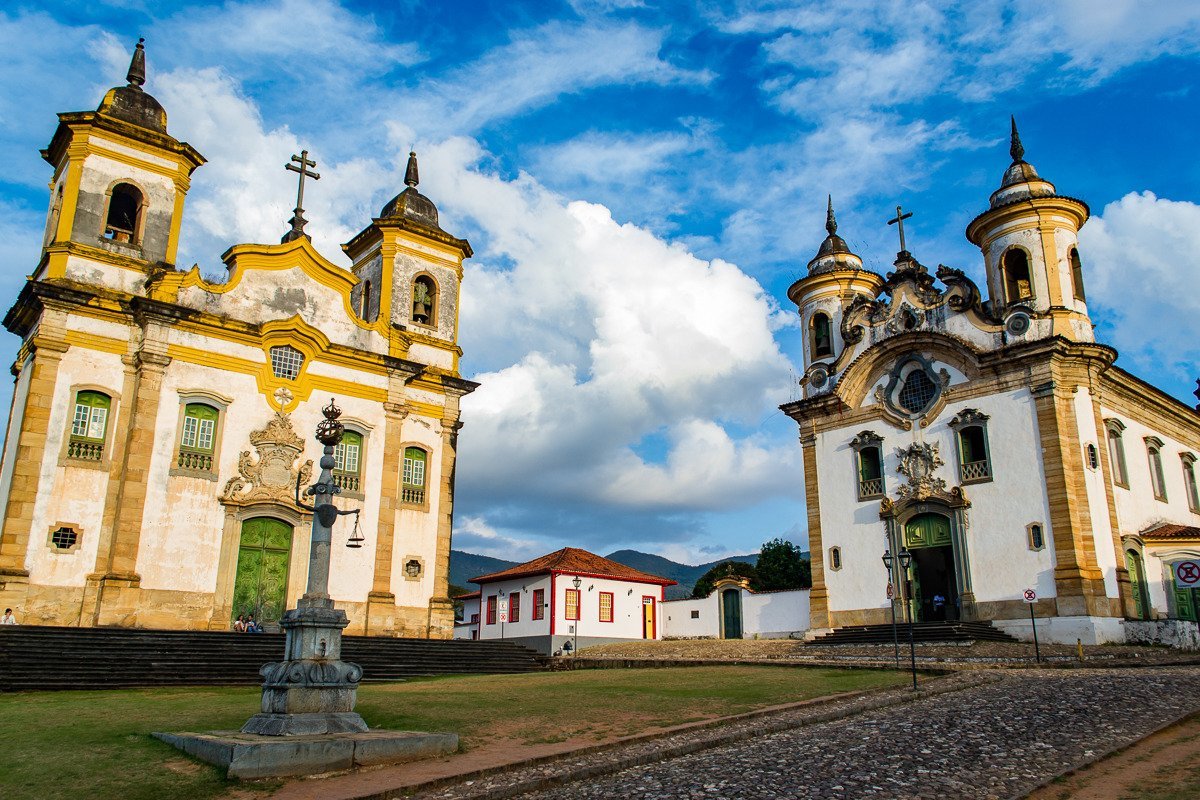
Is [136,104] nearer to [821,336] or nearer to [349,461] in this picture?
[349,461]

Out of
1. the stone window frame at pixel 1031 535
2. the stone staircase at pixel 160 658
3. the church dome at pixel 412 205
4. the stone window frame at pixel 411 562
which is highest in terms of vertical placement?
the church dome at pixel 412 205

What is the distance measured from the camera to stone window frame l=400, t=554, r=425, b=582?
2506 centimetres

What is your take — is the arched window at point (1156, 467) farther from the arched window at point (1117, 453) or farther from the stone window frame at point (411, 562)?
the stone window frame at point (411, 562)

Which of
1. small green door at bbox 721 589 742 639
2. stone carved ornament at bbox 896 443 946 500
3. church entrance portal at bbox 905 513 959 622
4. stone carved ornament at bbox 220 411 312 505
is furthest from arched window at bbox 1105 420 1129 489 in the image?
stone carved ornament at bbox 220 411 312 505

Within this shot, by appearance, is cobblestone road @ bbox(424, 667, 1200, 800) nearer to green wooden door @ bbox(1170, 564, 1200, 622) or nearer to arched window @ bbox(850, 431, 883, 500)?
arched window @ bbox(850, 431, 883, 500)

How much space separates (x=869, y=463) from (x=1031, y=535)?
5475mm

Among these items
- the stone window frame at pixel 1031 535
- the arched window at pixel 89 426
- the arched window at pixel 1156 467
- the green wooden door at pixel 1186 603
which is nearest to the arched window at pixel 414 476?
the arched window at pixel 89 426

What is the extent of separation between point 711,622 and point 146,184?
23.0 meters

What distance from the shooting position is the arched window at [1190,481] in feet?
98.2

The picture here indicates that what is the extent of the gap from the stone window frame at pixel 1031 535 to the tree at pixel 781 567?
38.3 m

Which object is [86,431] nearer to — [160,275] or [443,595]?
[160,275]

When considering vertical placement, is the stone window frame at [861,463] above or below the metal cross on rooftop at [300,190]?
below

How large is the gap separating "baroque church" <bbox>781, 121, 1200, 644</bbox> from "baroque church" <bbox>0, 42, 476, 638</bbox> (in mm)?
12230

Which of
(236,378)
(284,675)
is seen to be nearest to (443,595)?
(236,378)
